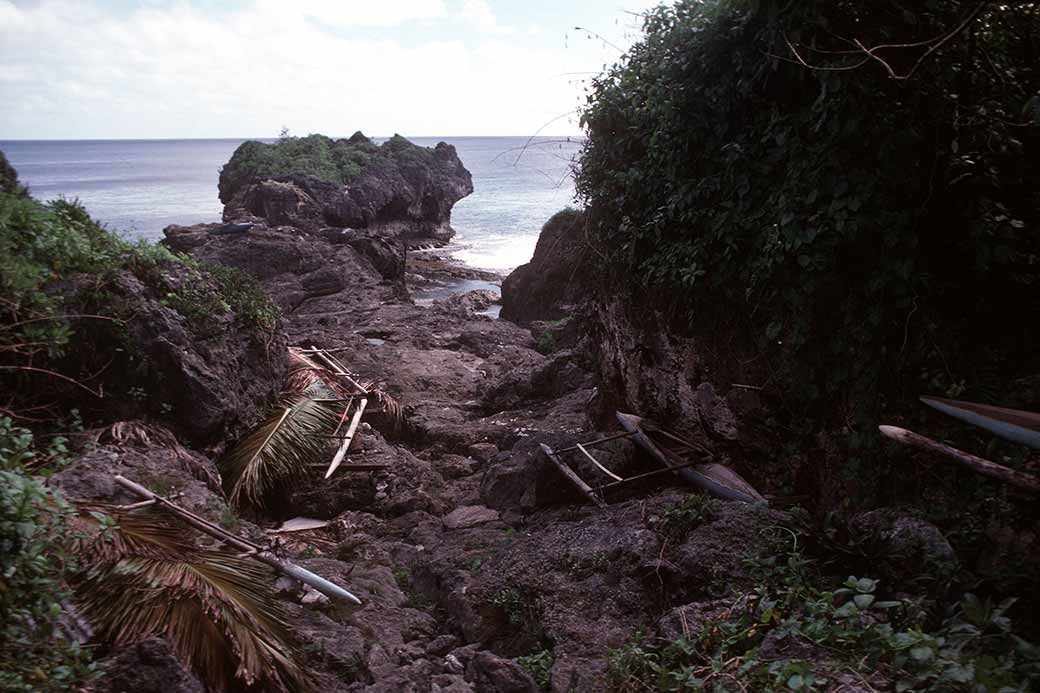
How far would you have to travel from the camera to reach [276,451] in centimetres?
920

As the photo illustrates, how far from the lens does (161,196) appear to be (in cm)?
7869

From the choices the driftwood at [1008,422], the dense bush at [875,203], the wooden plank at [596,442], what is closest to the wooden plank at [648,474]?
the wooden plank at [596,442]

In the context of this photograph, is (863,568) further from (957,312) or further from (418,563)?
(418,563)

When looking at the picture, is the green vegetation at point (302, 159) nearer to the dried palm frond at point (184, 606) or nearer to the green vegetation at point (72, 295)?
the green vegetation at point (72, 295)

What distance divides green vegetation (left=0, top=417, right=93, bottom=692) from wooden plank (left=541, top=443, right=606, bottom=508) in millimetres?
4905

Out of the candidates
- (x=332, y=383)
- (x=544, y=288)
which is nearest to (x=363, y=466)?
(x=332, y=383)

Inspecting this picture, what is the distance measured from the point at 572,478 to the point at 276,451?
4150 millimetres

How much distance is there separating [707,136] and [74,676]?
272 inches

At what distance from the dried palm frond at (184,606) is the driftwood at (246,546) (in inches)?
15.9

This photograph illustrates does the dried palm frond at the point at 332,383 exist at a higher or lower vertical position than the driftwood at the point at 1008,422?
lower

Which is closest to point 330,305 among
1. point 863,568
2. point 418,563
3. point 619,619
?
point 418,563

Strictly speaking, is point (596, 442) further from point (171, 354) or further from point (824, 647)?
point (171, 354)

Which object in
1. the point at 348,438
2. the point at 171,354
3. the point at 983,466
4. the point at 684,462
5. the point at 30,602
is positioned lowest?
the point at 348,438

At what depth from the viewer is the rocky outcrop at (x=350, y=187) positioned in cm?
2950
